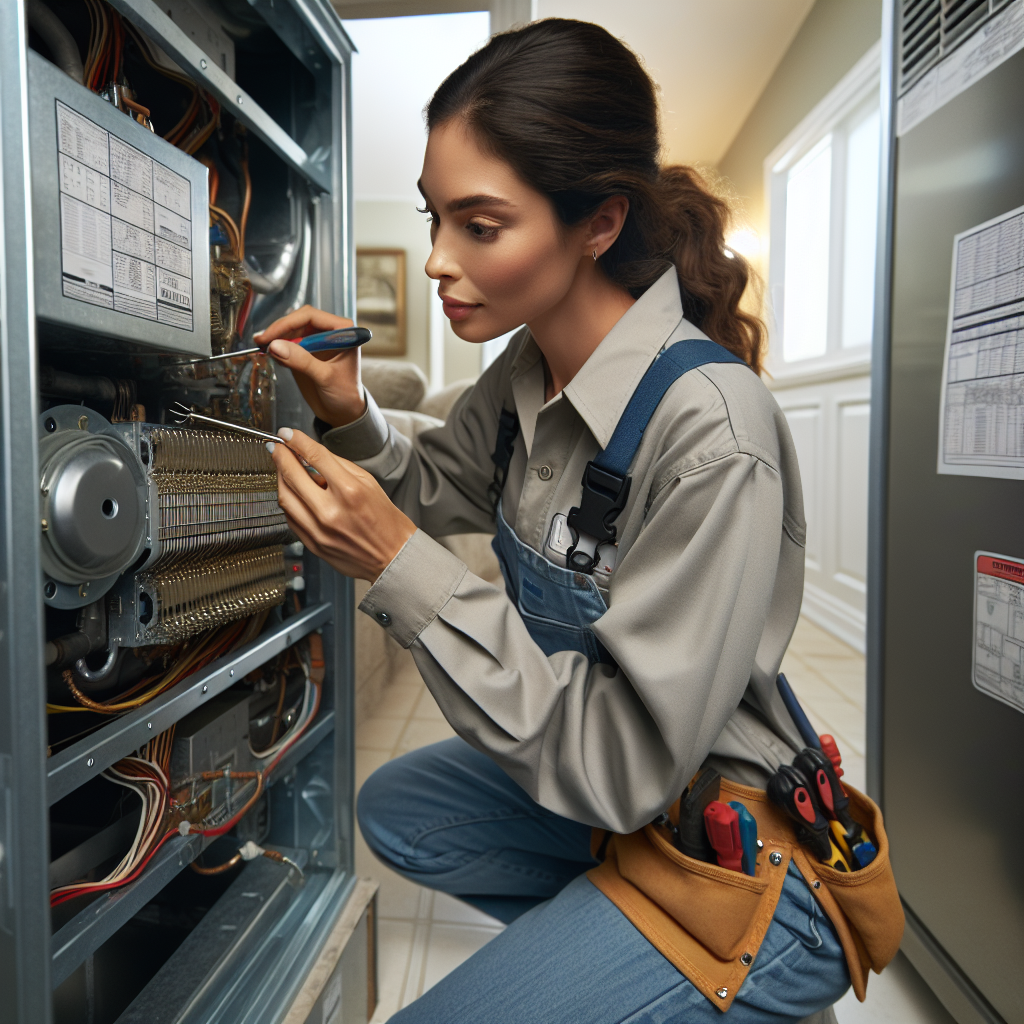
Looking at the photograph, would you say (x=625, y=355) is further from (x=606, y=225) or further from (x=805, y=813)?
(x=805, y=813)

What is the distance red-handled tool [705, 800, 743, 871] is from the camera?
75cm

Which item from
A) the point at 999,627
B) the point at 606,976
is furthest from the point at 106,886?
the point at 999,627

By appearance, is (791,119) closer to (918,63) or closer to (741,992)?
(918,63)

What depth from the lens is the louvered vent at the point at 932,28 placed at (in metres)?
0.98

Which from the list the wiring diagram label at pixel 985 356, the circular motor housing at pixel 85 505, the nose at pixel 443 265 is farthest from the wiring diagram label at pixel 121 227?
the wiring diagram label at pixel 985 356

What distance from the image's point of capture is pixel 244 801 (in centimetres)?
89

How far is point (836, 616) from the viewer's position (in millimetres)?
3250

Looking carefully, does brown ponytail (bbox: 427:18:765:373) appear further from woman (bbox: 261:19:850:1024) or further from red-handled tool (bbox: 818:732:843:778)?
red-handled tool (bbox: 818:732:843:778)

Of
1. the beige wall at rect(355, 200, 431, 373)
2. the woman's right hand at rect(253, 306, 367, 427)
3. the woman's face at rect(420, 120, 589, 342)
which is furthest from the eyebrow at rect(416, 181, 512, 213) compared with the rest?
the beige wall at rect(355, 200, 431, 373)

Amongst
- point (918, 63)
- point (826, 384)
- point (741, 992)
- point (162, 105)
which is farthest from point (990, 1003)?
point (826, 384)

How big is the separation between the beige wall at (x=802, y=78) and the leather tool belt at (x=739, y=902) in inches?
86.8

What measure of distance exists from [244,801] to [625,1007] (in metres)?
0.48

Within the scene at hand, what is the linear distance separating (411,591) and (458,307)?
0.35m

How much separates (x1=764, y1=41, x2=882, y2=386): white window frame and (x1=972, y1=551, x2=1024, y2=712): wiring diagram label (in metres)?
1.76
